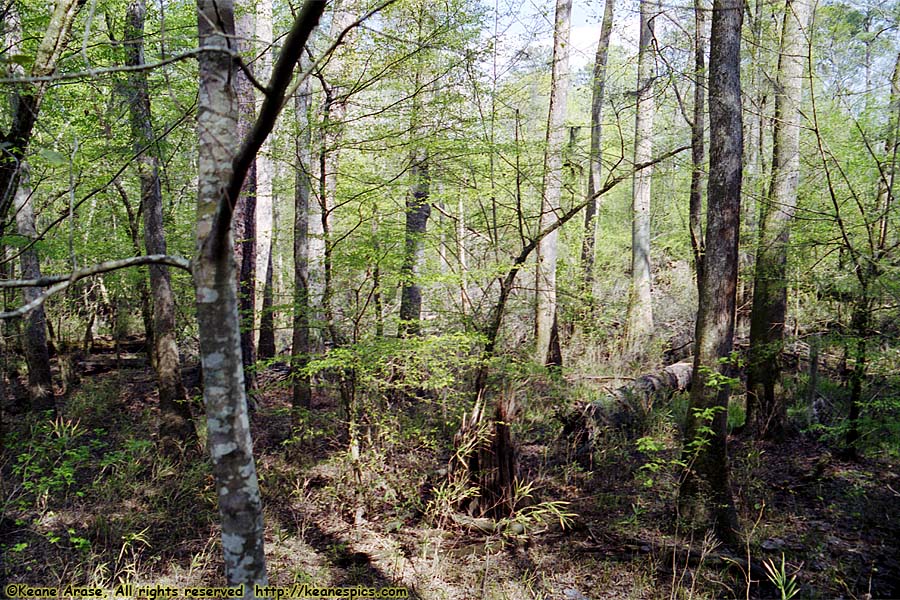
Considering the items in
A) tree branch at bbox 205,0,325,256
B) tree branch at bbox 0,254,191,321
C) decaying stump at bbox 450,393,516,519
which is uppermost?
tree branch at bbox 205,0,325,256

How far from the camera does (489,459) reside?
538cm

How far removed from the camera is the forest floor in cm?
421

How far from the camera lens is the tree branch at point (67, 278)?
1.72 meters

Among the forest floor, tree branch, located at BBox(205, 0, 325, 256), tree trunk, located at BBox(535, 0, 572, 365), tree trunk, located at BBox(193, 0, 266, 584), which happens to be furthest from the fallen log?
tree branch, located at BBox(205, 0, 325, 256)

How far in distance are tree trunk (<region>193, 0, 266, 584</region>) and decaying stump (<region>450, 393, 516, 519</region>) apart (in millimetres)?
3252

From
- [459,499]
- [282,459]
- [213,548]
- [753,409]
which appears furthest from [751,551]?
[282,459]

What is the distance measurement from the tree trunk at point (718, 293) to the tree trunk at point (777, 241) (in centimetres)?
227

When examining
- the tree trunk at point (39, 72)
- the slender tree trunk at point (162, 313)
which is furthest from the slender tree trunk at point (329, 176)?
the slender tree trunk at point (162, 313)

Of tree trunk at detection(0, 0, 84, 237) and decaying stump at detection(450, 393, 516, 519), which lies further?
decaying stump at detection(450, 393, 516, 519)

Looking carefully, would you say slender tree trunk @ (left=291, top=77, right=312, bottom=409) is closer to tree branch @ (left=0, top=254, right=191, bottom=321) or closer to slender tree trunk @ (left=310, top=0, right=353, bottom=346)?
slender tree trunk @ (left=310, top=0, right=353, bottom=346)

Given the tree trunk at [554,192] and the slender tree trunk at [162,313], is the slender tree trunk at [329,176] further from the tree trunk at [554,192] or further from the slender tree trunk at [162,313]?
the tree trunk at [554,192]

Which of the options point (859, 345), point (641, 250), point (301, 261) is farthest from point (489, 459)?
point (641, 250)

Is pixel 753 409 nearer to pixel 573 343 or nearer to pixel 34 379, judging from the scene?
pixel 573 343

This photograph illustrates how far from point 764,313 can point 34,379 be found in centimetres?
1045
